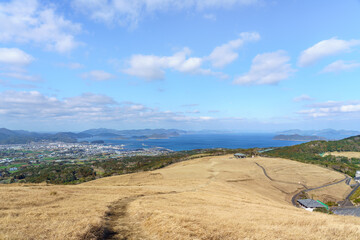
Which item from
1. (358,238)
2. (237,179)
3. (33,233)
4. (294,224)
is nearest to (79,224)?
(33,233)

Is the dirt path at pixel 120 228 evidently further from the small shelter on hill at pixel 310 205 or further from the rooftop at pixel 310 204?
the rooftop at pixel 310 204

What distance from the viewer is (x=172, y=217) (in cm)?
1142

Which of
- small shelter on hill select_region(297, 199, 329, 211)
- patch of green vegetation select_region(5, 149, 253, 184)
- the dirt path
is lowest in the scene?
patch of green vegetation select_region(5, 149, 253, 184)

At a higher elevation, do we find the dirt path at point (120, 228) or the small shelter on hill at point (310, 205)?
the dirt path at point (120, 228)

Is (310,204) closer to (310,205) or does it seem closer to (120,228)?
(310,205)

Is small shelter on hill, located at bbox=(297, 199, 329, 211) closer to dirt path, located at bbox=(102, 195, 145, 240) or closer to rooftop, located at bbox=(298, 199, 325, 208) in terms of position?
rooftop, located at bbox=(298, 199, 325, 208)

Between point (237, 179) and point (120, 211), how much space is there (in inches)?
1716

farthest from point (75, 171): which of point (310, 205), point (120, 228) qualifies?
point (120, 228)

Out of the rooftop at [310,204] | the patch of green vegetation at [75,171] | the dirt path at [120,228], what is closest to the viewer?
the dirt path at [120,228]

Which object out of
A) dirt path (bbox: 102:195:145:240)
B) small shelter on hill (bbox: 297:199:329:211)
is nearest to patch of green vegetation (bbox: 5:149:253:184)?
small shelter on hill (bbox: 297:199:329:211)

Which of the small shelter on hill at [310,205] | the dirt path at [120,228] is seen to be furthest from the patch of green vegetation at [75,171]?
the dirt path at [120,228]

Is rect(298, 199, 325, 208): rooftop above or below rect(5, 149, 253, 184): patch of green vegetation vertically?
above

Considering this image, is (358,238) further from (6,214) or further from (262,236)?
(6,214)

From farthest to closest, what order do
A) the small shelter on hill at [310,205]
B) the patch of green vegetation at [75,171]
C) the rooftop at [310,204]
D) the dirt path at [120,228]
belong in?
1. the patch of green vegetation at [75,171]
2. the rooftop at [310,204]
3. the small shelter on hill at [310,205]
4. the dirt path at [120,228]
